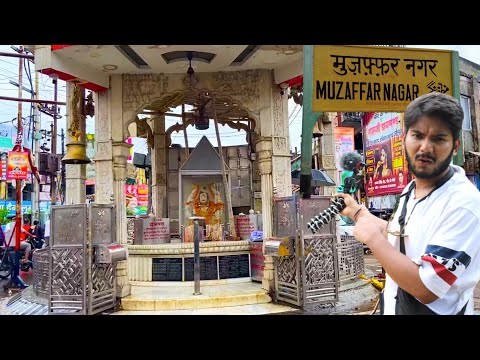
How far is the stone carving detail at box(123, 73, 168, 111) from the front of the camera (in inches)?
267

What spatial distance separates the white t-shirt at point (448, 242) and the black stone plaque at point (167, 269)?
17.5ft

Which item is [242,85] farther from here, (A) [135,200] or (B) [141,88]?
(A) [135,200]

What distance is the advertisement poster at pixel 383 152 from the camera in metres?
14.4

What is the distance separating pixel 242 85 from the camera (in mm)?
6867

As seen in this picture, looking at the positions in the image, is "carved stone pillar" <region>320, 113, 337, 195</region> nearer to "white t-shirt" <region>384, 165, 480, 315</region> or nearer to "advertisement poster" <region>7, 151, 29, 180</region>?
"white t-shirt" <region>384, 165, 480, 315</region>

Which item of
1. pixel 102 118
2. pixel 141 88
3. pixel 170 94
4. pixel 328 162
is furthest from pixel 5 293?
pixel 328 162

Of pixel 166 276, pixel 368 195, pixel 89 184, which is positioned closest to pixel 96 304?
pixel 166 276

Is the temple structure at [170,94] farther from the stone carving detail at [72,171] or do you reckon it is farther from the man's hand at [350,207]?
the man's hand at [350,207]

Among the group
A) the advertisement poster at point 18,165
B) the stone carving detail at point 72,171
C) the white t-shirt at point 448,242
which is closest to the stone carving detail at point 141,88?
the stone carving detail at point 72,171

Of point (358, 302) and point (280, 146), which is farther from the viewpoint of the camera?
point (280, 146)

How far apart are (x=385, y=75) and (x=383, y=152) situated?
14106 millimetres

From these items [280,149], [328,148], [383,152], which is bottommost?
[280,149]

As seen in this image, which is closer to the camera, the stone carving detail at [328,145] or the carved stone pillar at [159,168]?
the stone carving detail at [328,145]
